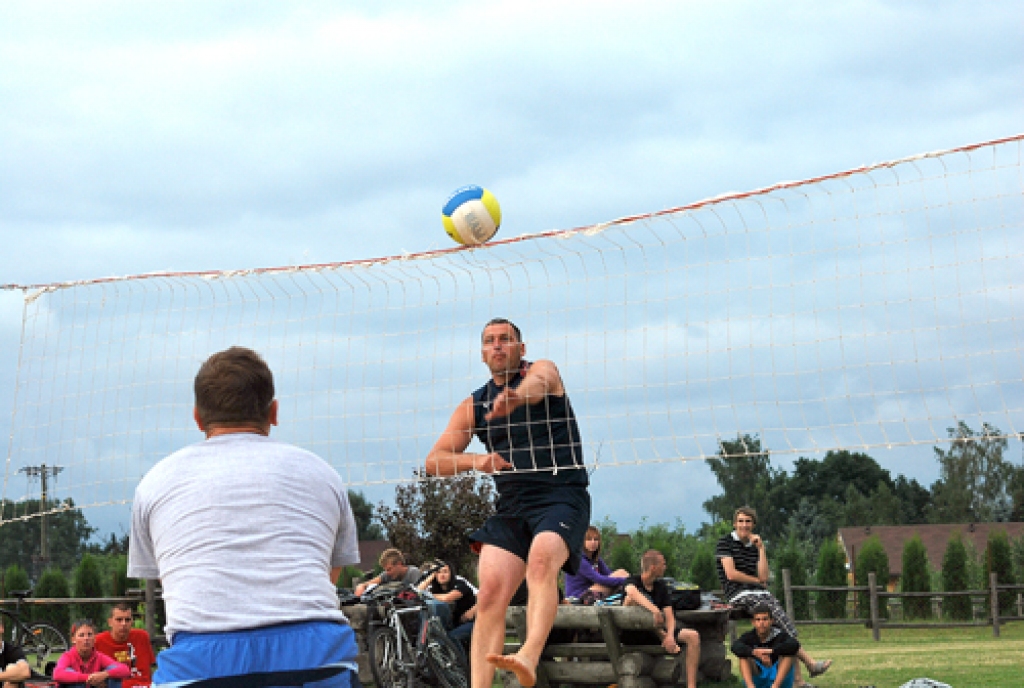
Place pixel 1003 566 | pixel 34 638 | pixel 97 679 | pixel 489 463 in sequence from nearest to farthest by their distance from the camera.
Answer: pixel 489 463, pixel 97 679, pixel 34 638, pixel 1003 566

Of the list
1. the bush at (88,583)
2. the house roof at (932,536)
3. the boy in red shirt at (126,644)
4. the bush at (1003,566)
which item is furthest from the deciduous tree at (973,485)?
the boy in red shirt at (126,644)

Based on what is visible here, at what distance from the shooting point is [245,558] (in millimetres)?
2926

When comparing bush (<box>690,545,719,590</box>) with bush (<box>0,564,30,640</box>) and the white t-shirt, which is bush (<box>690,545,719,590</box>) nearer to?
bush (<box>0,564,30,640</box>)

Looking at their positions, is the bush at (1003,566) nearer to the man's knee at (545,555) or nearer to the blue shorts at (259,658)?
the man's knee at (545,555)

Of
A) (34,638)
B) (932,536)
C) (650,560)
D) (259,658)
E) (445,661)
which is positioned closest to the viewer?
(259,658)

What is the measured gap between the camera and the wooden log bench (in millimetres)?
9383

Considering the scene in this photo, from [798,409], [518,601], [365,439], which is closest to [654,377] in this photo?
[798,409]

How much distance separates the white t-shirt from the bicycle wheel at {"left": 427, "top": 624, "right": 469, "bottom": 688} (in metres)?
7.89

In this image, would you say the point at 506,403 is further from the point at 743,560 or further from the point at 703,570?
the point at 703,570

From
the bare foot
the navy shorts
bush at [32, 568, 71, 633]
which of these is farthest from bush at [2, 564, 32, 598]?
the bare foot

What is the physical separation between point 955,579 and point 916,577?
1.00m

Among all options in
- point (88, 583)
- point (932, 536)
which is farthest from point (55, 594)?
point (932, 536)

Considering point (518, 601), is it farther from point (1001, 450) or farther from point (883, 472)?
point (883, 472)

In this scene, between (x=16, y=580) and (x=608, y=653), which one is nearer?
(x=608, y=653)
